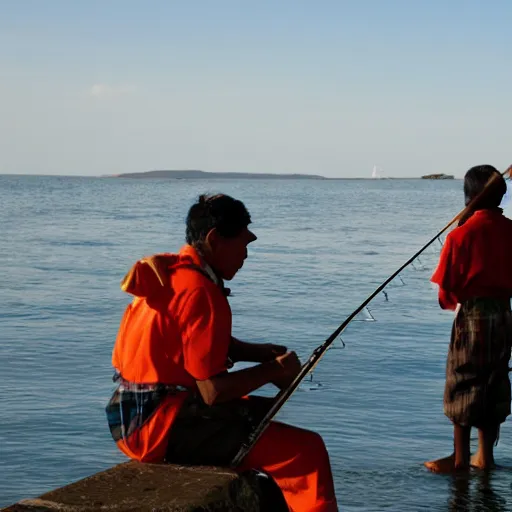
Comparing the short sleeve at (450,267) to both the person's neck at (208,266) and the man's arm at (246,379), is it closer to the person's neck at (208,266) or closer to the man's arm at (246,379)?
the man's arm at (246,379)

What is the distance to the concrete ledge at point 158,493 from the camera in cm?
360

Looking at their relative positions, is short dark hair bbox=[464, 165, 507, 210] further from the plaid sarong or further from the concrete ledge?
the plaid sarong

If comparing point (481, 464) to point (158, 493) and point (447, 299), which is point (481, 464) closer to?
point (447, 299)

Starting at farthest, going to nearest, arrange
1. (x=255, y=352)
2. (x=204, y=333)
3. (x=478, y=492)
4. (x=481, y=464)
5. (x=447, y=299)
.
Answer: (x=481, y=464) < (x=447, y=299) < (x=478, y=492) < (x=255, y=352) < (x=204, y=333)

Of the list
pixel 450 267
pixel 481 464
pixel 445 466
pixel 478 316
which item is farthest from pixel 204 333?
pixel 481 464

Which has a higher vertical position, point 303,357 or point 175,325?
point 175,325

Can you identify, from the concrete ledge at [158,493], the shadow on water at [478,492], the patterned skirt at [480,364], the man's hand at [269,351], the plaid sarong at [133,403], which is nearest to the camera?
the concrete ledge at [158,493]

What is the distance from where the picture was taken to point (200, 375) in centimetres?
365

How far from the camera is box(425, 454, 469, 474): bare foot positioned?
6.17m

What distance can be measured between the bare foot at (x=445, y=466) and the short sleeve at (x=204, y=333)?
2.86 meters

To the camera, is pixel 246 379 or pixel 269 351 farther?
pixel 269 351

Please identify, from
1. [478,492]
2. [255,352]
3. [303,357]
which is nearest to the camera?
[255,352]

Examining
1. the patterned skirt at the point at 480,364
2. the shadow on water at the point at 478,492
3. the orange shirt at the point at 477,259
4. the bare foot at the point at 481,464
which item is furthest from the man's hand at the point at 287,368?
the bare foot at the point at 481,464

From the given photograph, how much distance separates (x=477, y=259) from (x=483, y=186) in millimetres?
401
